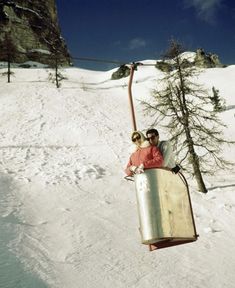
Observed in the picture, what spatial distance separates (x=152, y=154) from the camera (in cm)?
784

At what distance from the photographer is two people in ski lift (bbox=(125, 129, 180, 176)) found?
25.5 feet

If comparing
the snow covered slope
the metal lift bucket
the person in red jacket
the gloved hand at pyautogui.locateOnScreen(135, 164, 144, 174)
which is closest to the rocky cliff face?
the snow covered slope

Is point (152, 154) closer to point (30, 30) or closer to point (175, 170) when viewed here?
point (175, 170)

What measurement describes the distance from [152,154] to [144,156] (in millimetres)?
168

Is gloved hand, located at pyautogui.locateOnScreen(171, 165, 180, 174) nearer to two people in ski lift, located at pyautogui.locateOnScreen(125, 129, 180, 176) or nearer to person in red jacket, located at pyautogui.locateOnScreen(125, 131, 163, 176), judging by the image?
two people in ski lift, located at pyautogui.locateOnScreen(125, 129, 180, 176)

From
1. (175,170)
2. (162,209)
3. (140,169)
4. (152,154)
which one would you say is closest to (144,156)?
(152,154)

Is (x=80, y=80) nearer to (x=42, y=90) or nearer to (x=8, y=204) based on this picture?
A: (x=42, y=90)

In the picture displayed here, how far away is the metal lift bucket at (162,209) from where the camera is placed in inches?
288

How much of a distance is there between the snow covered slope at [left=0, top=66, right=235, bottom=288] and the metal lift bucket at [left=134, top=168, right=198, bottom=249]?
8.87 ft

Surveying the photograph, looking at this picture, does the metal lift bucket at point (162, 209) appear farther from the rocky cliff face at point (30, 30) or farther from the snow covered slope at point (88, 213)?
the rocky cliff face at point (30, 30)

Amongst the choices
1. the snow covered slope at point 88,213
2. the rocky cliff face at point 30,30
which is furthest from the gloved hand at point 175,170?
the rocky cliff face at point 30,30

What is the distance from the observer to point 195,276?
10.4 metres

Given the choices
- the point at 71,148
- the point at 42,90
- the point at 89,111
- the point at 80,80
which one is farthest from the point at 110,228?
the point at 80,80

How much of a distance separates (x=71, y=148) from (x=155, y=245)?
50.9 feet
